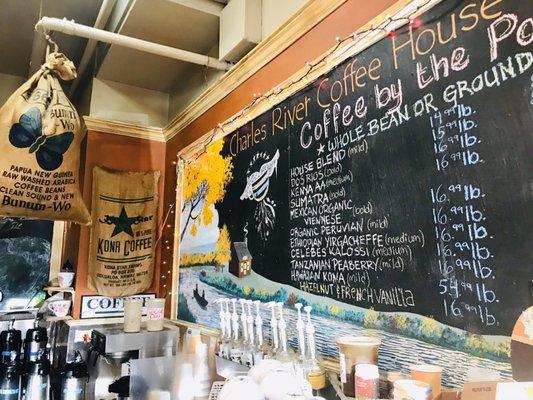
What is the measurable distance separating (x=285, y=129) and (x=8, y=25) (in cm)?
279

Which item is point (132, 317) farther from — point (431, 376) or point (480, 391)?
point (480, 391)

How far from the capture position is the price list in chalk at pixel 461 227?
3.43ft

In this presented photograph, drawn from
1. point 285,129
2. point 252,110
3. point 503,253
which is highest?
point 252,110

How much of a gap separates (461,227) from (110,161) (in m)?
2.93

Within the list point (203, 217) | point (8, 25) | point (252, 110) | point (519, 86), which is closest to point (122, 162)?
point (203, 217)

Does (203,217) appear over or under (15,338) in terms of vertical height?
over

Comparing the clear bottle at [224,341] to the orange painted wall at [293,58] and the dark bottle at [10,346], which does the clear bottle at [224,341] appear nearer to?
the orange painted wall at [293,58]

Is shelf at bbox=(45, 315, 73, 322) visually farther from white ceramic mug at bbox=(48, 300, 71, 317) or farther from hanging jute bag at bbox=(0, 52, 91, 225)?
hanging jute bag at bbox=(0, 52, 91, 225)

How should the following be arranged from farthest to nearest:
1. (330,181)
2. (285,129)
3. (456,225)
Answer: (285,129) → (330,181) → (456,225)

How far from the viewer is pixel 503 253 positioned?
1.00 m

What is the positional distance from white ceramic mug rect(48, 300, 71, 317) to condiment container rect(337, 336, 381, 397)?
8.60ft

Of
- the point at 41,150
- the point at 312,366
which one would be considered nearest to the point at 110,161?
the point at 41,150

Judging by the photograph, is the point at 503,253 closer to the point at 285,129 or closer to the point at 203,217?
the point at 285,129

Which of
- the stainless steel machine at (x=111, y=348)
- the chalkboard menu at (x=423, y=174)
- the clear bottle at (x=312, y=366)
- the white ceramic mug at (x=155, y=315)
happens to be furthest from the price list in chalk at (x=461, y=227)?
the white ceramic mug at (x=155, y=315)
